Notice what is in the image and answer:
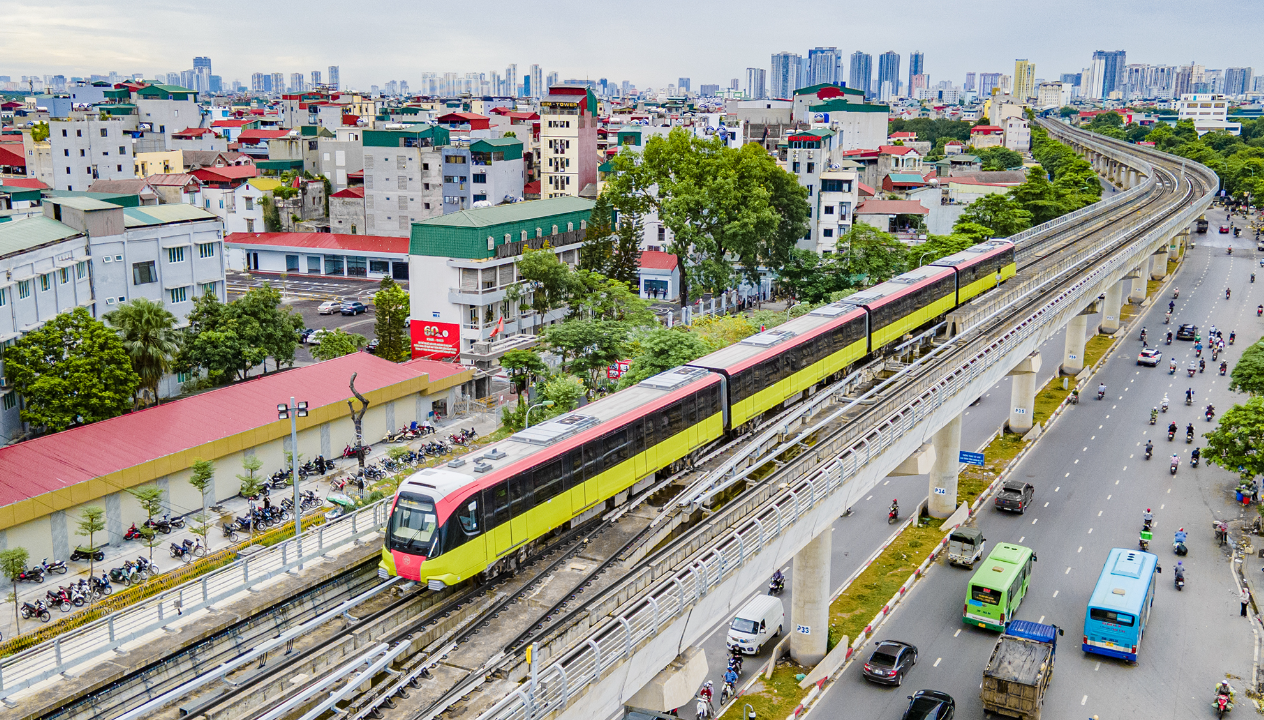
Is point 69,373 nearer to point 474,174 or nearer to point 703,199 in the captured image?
point 703,199

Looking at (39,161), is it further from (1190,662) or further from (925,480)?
(1190,662)

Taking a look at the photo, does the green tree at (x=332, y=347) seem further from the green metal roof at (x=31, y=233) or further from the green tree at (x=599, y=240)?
the green tree at (x=599, y=240)

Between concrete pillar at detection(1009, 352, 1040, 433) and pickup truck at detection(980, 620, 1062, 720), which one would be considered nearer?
pickup truck at detection(980, 620, 1062, 720)

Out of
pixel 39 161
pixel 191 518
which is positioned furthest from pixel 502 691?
pixel 39 161

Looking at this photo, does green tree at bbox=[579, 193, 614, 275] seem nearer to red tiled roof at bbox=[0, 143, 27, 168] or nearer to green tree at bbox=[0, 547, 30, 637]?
green tree at bbox=[0, 547, 30, 637]

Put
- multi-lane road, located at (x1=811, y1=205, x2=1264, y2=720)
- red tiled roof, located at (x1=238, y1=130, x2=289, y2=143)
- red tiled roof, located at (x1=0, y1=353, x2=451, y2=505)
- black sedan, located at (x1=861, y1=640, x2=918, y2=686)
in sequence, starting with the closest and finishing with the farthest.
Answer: multi-lane road, located at (x1=811, y1=205, x2=1264, y2=720), black sedan, located at (x1=861, y1=640, x2=918, y2=686), red tiled roof, located at (x1=0, y1=353, x2=451, y2=505), red tiled roof, located at (x1=238, y1=130, x2=289, y2=143)

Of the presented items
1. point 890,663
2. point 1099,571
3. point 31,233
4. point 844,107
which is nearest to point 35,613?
point 31,233

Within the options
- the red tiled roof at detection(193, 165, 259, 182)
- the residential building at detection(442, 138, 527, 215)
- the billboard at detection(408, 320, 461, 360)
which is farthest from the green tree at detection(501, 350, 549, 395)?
the red tiled roof at detection(193, 165, 259, 182)
